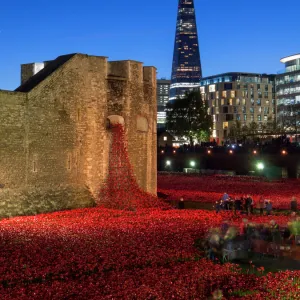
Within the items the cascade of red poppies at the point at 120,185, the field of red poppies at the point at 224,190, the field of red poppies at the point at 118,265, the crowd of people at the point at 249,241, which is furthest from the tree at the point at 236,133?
the crowd of people at the point at 249,241

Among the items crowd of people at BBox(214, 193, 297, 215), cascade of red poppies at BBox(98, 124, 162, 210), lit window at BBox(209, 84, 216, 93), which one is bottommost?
crowd of people at BBox(214, 193, 297, 215)

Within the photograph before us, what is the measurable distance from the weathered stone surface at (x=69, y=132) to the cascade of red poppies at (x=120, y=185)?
0.44 metres

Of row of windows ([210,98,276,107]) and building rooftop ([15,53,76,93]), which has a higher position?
row of windows ([210,98,276,107])

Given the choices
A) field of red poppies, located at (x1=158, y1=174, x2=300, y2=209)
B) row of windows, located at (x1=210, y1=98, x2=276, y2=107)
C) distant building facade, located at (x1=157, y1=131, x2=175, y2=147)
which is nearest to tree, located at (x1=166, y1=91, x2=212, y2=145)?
distant building facade, located at (x1=157, y1=131, x2=175, y2=147)

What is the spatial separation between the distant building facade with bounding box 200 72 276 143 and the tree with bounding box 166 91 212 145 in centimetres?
5240

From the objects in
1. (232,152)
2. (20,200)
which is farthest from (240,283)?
(232,152)

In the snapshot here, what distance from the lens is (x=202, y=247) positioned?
62.8 ft

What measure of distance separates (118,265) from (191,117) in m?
102

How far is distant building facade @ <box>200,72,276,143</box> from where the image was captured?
562 feet

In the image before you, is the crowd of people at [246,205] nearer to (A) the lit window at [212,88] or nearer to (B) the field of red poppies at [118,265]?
(B) the field of red poppies at [118,265]

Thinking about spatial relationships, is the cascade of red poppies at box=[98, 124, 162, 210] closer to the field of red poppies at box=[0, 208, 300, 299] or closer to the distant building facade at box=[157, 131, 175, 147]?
the field of red poppies at box=[0, 208, 300, 299]

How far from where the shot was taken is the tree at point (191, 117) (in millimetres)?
116438

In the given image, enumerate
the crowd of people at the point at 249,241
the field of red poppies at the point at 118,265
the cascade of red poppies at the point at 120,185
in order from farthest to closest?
the cascade of red poppies at the point at 120,185 → the crowd of people at the point at 249,241 → the field of red poppies at the point at 118,265

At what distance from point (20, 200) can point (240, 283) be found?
15852mm
